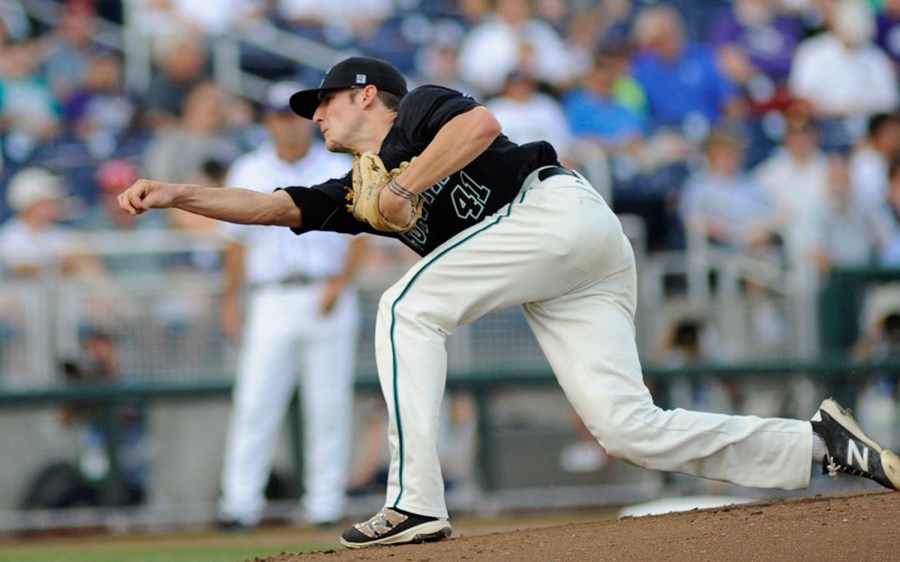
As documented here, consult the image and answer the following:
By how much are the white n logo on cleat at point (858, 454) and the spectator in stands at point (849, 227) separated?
5693 mm

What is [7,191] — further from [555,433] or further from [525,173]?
[525,173]

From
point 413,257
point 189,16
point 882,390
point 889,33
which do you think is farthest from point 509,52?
point 882,390

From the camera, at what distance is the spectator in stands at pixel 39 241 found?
9867 millimetres

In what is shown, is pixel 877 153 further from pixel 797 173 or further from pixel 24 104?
pixel 24 104

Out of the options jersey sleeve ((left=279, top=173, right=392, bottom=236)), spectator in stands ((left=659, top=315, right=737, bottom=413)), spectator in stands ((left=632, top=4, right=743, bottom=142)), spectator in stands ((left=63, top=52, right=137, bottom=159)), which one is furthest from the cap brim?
spectator in stands ((left=632, top=4, right=743, bottom=142))

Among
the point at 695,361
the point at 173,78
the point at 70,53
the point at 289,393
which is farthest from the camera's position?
the point at 70,53

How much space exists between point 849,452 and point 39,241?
21.5 ft

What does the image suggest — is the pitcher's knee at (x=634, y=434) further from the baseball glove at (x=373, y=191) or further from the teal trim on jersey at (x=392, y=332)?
the baseball glove at (x=373, y=191)

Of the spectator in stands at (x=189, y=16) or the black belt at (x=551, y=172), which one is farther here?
the spectator in stands at (x=189, y=16)

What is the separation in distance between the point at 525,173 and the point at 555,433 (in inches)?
199

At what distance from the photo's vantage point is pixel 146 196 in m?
5.07

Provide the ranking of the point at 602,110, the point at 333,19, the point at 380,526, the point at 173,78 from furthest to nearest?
the point at 333,19 < the point at 173,78 < the point at 602,110 < the point at 380,526

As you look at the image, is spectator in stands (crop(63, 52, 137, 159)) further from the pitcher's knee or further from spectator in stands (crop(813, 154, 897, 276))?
the pitcher's knee

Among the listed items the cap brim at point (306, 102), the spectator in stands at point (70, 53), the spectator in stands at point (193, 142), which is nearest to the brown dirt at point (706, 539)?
the cap brim at point (306, 102)
